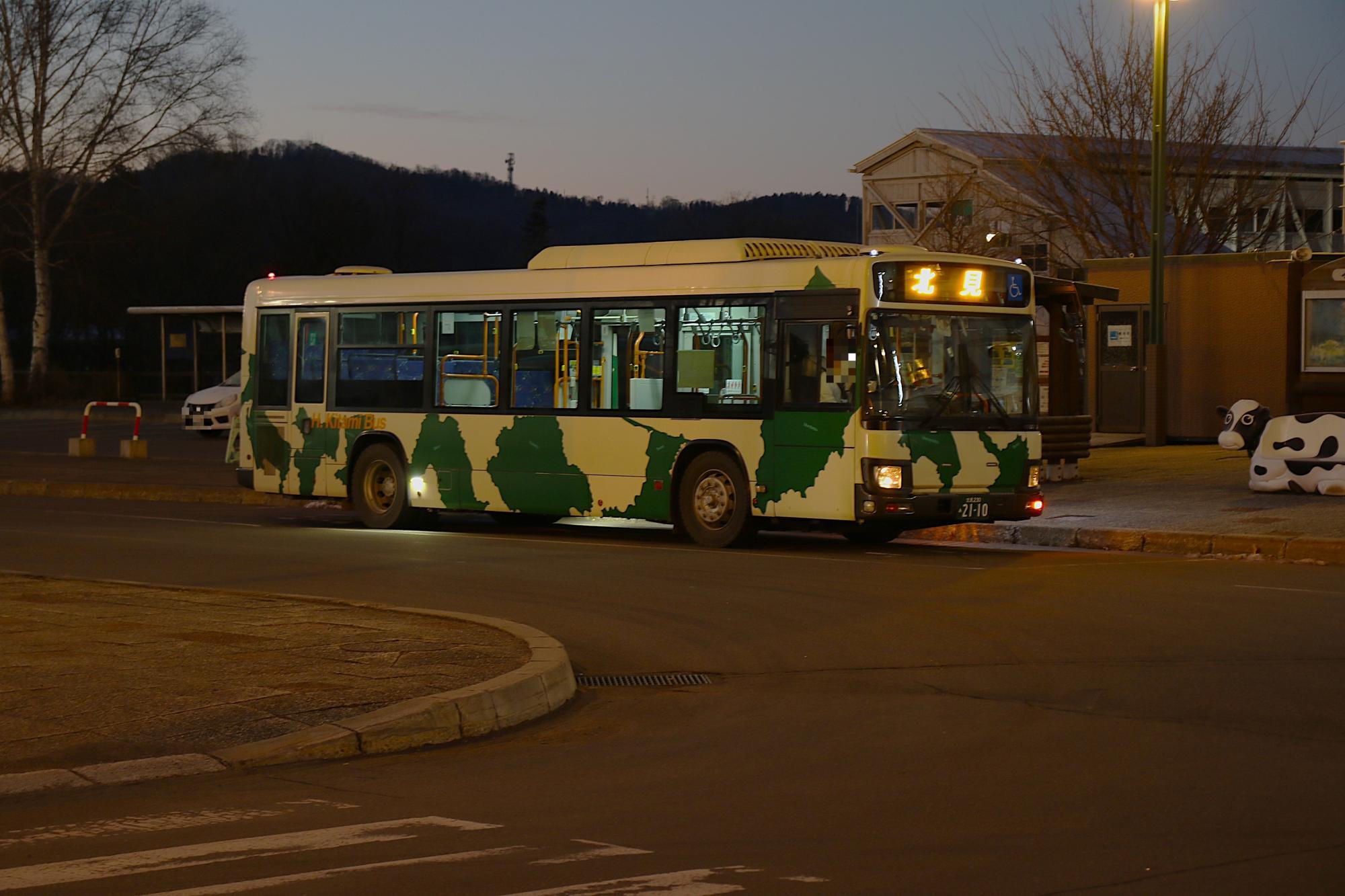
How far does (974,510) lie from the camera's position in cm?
1546

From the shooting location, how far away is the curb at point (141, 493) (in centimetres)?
2361

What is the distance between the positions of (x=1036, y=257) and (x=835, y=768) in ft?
76.7

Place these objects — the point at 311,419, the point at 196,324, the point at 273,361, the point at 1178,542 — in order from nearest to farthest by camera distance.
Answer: the point at 1178,542, the point at 311,419, the point at 273,361, the point at 196,324

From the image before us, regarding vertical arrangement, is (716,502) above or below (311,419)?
below

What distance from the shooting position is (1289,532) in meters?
15.7

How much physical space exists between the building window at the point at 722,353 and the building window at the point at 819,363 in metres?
0.37

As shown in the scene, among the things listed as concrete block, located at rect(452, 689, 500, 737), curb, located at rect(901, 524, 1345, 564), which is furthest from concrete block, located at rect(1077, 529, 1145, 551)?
concrete block, located at rect(452, 689, 500, 737)

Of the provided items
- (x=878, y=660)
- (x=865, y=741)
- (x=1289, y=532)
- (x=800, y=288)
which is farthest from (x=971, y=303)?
(x=865, y=741)

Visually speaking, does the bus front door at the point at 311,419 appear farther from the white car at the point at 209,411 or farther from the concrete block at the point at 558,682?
the white car at the point at 209,411

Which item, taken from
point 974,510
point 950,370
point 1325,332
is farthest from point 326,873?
point 1325,332

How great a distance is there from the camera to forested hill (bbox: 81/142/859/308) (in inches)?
3420

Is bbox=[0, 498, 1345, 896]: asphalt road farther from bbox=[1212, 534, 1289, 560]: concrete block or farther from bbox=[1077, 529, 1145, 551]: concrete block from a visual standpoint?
bbox=[1077, 529, 1145, 551]: concrete block

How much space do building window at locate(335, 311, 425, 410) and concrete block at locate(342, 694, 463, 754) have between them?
11.2 m

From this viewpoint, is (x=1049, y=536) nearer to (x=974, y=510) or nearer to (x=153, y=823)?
(x=974, y=510)
